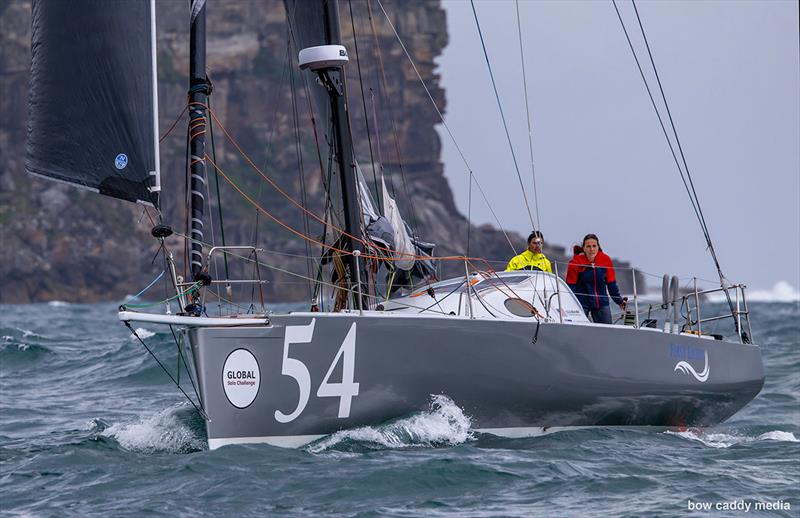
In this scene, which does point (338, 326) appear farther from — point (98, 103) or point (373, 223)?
point (98, 103)

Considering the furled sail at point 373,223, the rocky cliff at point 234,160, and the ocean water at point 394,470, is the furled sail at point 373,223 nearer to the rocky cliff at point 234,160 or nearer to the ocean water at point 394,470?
the ocean water at point 394,470

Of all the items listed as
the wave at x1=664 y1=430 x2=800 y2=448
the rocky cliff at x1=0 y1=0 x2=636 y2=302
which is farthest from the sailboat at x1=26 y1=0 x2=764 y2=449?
the rocky cliff at x1=0 y1=0 x2=636 y2=302

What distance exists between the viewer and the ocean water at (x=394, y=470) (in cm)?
675

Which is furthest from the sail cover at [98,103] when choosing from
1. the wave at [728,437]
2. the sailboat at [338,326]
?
the wave at [728,437]

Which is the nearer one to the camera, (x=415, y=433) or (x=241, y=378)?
(x=241, y=378)

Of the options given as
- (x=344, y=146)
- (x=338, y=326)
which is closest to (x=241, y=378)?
(x=338, y=326)

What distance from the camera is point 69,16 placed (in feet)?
26.0

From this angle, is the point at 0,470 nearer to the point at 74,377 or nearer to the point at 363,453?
the point at 363,453

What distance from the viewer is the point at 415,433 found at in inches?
333

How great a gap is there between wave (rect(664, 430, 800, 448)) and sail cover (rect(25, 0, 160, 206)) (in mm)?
5114

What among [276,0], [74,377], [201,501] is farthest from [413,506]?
[276,0]

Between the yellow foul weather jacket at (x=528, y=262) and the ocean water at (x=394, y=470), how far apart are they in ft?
5.51

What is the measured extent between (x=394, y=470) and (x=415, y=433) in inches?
44.3

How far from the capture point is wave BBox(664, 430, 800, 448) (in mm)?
9609
